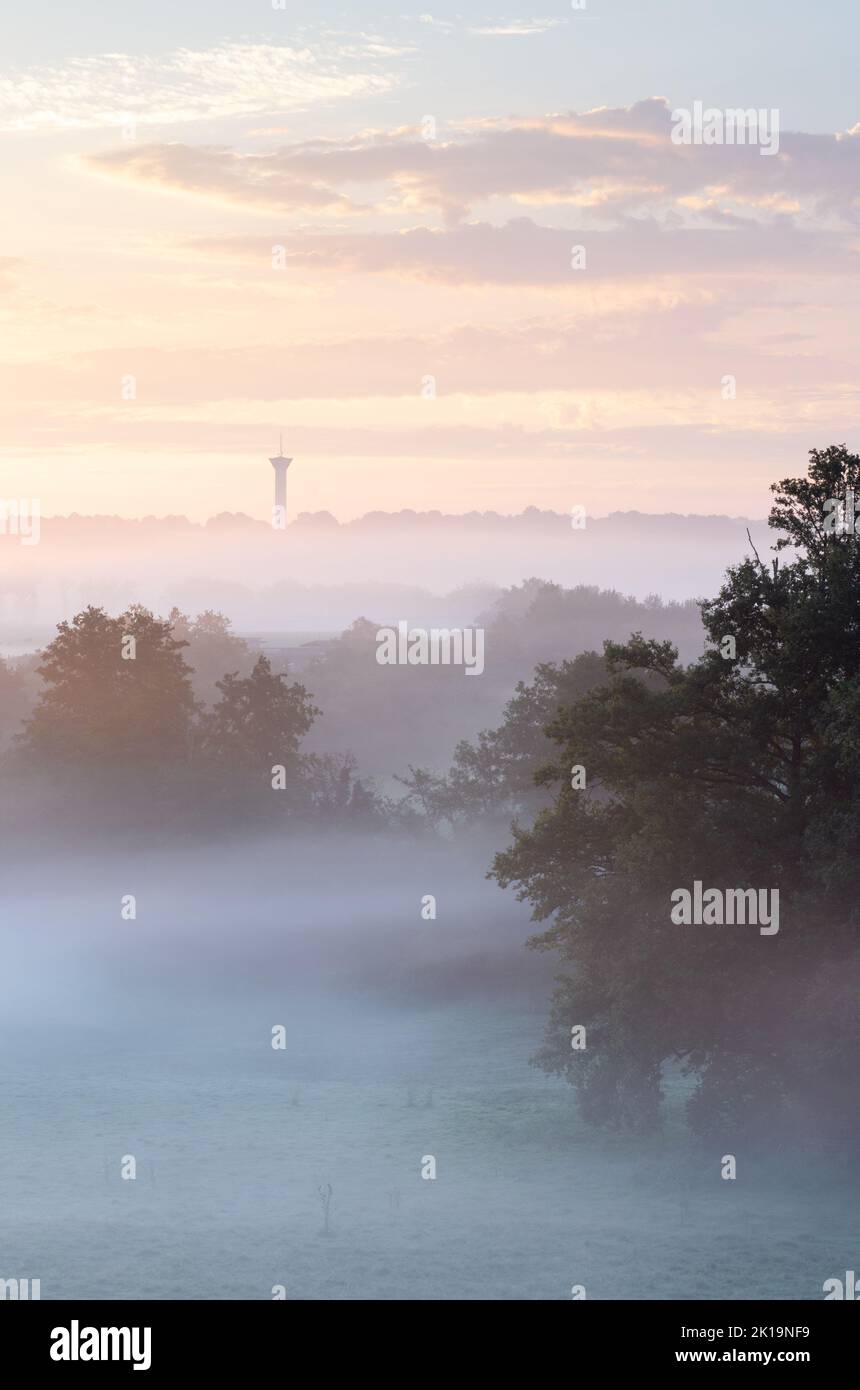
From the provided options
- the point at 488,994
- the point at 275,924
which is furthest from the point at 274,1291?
the point at 275,924

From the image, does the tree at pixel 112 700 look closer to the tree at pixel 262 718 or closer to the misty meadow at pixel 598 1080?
the tree at pixel 262 718

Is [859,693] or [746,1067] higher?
[859,693]

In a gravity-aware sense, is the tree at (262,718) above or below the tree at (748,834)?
above

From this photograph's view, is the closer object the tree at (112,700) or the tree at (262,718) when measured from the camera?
the tree at (112,700)

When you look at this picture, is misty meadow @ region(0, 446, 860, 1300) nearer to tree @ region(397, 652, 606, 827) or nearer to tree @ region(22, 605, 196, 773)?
tree @ region(397, 652, 606, 827)

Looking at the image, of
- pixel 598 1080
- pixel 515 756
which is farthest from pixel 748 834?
pixel 515 756

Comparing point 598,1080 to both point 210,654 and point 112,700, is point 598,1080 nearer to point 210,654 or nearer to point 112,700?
point 112,700

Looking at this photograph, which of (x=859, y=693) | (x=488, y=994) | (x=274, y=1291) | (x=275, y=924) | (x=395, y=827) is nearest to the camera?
(x=274, y=1291)

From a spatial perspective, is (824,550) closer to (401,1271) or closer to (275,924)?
(401,1271)

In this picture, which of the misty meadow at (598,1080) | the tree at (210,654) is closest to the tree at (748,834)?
the misty meadow at (598,1080)
